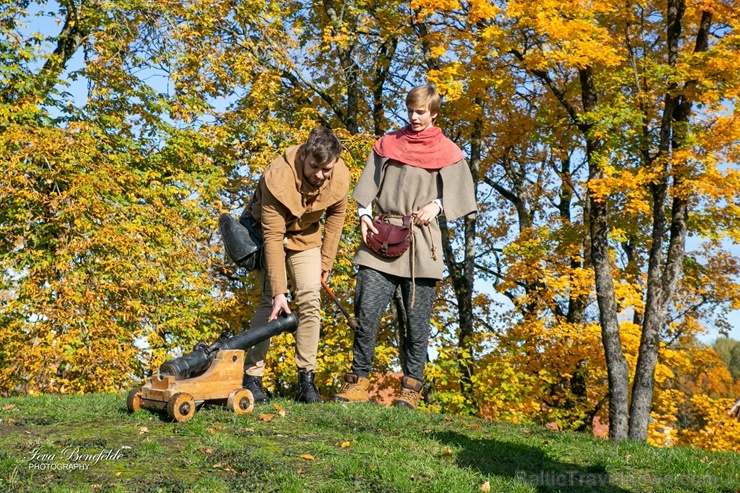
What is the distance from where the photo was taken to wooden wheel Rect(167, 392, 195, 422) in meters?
4.88

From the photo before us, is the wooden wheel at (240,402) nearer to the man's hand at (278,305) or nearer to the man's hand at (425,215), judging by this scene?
the man's hand at (278,305)

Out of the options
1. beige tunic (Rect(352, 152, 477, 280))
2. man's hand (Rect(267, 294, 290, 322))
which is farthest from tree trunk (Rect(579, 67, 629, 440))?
man's hand (Rect(267, 294, 290, 322))

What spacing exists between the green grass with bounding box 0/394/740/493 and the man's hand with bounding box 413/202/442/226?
1553 mm

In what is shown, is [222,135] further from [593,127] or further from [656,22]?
[656,22]

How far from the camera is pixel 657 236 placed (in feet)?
44.3

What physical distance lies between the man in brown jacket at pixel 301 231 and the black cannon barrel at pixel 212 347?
0.34 ft

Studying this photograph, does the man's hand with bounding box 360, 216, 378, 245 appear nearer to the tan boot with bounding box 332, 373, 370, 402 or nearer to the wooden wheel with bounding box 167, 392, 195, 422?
the tan boot with bounding box 332, 373, 370, 402

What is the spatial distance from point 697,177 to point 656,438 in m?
7.26

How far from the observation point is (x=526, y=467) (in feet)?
15.1

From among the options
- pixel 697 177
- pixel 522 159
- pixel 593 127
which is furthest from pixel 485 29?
pixel 522 159

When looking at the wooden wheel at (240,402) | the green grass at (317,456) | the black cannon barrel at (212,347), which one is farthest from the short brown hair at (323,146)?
the green grass at (317,456)

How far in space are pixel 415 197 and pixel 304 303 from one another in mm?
1269

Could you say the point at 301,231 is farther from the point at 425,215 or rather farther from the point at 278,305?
the point at 425,215

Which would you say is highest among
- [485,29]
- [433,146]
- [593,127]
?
[485,29]
